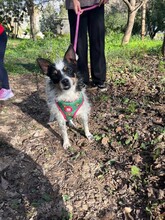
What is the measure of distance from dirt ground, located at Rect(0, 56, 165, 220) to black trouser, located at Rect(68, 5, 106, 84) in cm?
50

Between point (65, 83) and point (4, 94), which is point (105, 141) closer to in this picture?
point (65, 83)

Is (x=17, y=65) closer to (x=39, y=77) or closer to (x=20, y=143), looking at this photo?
(x=39, y=77)

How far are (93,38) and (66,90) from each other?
1.54 metres

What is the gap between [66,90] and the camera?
3.52m

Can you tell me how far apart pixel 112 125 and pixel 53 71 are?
1148 mm

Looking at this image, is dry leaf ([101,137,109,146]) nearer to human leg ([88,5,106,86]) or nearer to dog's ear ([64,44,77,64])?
dog's ear ([64,44,77,64])

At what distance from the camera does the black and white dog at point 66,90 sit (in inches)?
134

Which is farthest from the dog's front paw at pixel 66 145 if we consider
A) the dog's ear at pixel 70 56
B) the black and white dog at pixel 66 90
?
the dog's ear at pixel 70 56

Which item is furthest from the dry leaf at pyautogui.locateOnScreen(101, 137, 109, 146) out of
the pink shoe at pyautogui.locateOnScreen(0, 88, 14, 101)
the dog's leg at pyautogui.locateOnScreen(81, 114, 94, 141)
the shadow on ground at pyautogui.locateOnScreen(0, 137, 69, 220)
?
the pink shoe at pyautogui.locateOnScreen(0, 88, 14, 101)

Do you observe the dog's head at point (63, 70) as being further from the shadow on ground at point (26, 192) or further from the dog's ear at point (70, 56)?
the shadow on ground at point (26, 192)

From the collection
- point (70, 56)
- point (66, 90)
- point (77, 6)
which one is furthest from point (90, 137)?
point (77, 6)

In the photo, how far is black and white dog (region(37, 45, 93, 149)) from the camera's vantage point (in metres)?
3.41

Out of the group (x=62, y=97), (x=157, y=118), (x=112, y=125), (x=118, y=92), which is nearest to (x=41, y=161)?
(x=62, y=97)

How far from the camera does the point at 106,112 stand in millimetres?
4156
